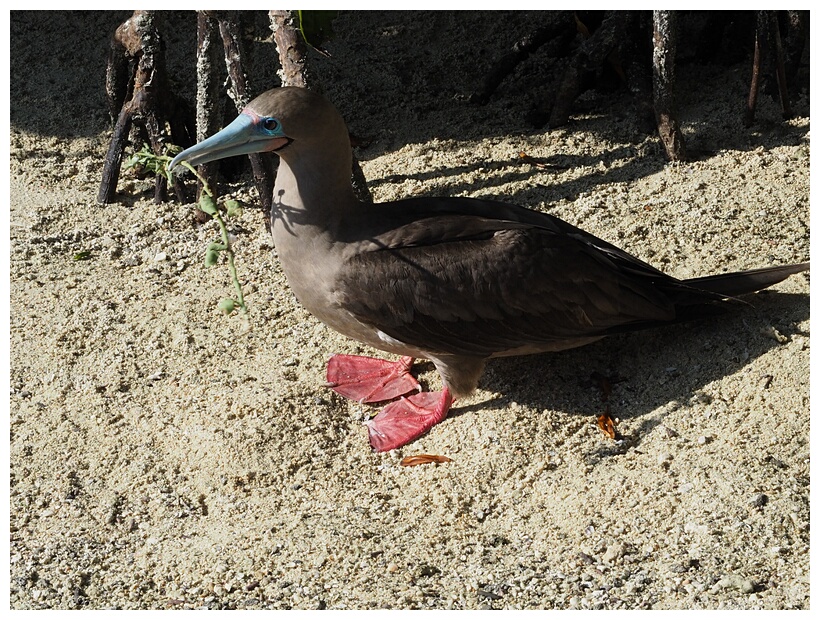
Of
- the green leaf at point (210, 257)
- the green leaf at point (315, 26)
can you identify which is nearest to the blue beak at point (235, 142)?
the green leaf at point (210, 257)

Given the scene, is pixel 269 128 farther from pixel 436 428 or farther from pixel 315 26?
pixel 436 428

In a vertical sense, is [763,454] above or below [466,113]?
below

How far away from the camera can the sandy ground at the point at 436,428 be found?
355 cm

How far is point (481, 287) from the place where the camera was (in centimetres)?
422

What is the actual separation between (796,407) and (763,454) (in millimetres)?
319

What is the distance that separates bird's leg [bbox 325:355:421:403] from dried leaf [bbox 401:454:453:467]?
0.48 metres

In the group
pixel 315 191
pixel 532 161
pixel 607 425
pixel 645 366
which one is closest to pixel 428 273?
pixel 315 191

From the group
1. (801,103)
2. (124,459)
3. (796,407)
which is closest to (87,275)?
(124,459)

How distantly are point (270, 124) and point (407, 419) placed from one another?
1498mm

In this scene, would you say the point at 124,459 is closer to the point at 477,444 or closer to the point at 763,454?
the point at 477,444

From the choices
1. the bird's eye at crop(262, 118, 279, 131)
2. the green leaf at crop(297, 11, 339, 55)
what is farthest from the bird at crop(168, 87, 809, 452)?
the green leaf at crop(297, 11, 339, 55)

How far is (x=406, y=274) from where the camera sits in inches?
164

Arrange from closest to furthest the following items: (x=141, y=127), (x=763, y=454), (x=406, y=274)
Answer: (x=763, y=454) → (x=406, y=274) → (x=141, y=127)

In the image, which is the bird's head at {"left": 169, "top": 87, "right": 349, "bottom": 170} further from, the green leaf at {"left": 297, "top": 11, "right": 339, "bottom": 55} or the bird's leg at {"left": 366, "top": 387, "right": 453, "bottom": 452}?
the bird's leg at {"left": 366, "top": 387, "right": 453, "bottom": 452}
